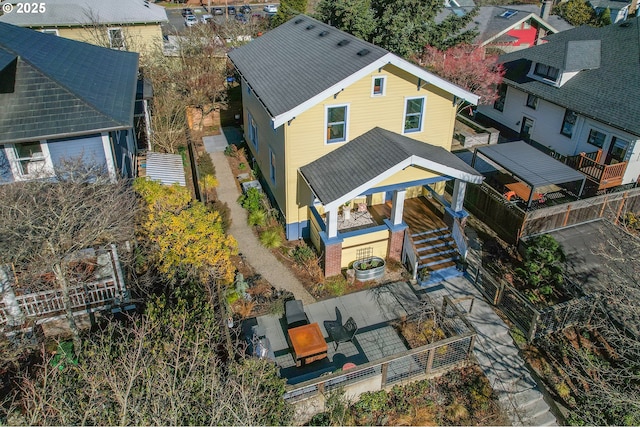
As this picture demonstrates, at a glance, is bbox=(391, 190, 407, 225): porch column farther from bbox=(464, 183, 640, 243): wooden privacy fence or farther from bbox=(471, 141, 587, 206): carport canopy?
bbox=(471, 141, 587, 206): carport canopy

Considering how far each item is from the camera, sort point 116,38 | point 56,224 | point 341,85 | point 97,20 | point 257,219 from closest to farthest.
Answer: point 56,224, point 341,85, point 257,219, point 97,20, point 116,38

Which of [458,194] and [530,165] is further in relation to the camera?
[530,165]

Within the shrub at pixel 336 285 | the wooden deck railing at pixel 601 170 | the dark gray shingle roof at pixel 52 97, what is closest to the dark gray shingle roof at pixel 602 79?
the wooden deck railing at pixel 601 170

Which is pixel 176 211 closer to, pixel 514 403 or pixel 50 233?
pixel 50 233

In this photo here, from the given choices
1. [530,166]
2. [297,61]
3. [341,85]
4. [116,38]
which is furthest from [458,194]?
[116,38]

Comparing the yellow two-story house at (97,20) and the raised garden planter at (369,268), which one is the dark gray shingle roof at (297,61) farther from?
the yellow two-story house at (97,20)

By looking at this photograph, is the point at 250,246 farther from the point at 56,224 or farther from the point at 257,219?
the point at 56,224

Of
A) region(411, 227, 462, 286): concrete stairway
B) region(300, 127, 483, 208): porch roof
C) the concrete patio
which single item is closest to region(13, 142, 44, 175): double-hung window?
the concrete patio

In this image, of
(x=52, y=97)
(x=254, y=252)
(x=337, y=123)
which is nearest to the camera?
(x=52, y=97)
